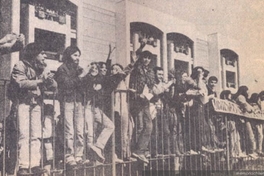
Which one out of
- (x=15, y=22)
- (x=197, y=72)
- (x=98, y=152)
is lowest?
(x=98, y=152)

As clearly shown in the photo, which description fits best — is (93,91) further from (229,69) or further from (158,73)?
(229,69)

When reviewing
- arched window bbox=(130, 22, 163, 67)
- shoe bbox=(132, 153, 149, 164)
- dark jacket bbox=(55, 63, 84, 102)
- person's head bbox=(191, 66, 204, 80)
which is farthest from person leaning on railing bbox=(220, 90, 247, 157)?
dark jacket bbox=(55, 63, 84, 102)

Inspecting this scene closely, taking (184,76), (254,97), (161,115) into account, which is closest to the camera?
(161,115)

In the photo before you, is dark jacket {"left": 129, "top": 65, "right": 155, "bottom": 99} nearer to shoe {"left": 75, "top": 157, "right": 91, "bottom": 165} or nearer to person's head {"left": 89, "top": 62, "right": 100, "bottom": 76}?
person's head {"left": 89, "top": 62, "right": 100, "bottom": 76}

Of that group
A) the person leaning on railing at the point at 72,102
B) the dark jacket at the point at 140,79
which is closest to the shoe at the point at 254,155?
the dark jacket at the point at 140,79

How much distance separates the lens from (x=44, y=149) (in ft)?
9.71

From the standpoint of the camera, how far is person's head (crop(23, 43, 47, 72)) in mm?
2906

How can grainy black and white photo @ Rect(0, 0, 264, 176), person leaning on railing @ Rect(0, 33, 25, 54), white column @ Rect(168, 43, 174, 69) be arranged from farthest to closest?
white column @ Rect(168, 43, 174, 69) < grainy black and white photo @ Rect(0, 0, 264, 176) < person leaning on railing @ Rect(0, 33, 25, 54)

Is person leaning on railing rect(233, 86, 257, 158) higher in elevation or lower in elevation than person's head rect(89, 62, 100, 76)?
lower

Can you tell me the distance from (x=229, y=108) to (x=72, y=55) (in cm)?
198

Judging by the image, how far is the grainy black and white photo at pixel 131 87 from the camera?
A: 9.50 feet

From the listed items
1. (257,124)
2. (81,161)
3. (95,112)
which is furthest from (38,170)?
(257,124)

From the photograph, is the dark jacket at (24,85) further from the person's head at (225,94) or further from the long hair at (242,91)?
the long hair at (242,91)

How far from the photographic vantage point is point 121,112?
11.4ft
